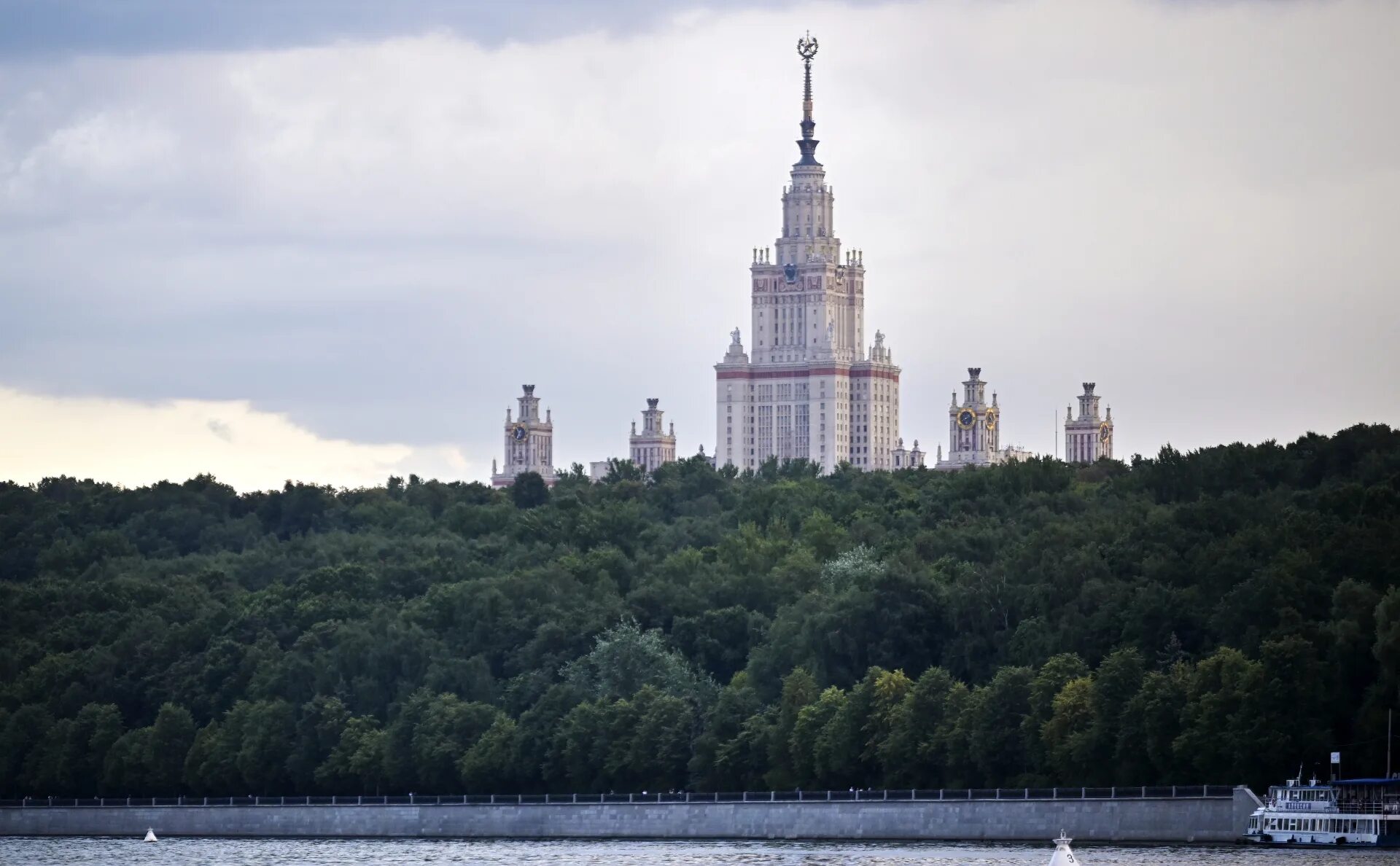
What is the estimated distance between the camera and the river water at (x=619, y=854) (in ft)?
354

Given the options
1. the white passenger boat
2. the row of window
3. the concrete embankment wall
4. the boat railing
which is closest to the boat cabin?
the white passenger boat

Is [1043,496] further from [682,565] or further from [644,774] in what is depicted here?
[644,774]

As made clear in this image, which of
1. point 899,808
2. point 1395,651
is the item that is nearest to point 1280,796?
point 1395,651

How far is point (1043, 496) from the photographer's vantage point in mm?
179000

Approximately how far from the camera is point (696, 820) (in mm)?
130750

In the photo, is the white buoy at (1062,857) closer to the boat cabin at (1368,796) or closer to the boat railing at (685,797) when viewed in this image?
the boat cabin at (1368,796)

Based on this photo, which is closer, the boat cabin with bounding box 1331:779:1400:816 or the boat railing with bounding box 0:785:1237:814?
the boat cabin with bounding box 1331:779:1400:816

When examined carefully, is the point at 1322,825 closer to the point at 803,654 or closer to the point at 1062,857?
the point at 1062,857

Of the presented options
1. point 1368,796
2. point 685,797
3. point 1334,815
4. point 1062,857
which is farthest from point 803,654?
point 1062,857

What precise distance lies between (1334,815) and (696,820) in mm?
29032

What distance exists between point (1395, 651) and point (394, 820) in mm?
46606

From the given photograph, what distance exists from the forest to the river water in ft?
15.4

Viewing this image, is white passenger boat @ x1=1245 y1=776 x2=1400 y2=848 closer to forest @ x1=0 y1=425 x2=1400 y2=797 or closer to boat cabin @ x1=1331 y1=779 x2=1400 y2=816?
boat cabin @ x1=1331 y1=779 x2=1400 y2=816

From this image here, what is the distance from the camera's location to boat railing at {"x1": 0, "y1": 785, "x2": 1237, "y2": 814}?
117562 mm
